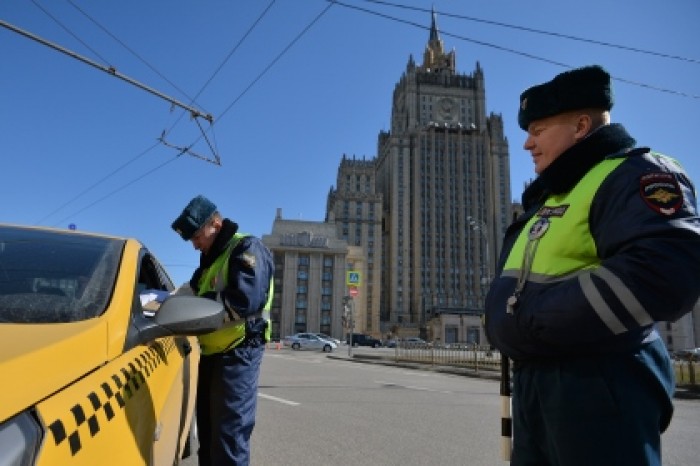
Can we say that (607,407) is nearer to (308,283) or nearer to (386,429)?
(386,429)

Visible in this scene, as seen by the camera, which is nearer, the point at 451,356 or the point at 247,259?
the point at 247,259

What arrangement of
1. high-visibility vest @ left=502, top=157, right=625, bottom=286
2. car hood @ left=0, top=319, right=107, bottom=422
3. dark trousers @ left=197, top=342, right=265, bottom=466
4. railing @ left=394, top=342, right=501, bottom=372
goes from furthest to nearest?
railing @ left=394, top=342, right=501, bottom=372, dark trousers @ left=197, top=342, right=265, bottom=466, high-visibility vest @ left=502, top=157, right=625, bottom=286, car hood @ left=0, top=319, right=107, bottom=422

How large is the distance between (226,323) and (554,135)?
1971 millimetres

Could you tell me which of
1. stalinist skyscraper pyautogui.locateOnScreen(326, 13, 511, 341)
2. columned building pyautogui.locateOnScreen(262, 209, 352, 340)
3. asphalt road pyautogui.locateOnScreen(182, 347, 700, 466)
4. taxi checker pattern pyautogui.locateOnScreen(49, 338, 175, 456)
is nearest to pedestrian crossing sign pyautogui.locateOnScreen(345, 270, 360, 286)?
asphalt road pyautogui.locateOnScreen(182, 347, 700, 466)

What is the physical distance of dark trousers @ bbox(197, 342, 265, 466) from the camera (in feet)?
8.89

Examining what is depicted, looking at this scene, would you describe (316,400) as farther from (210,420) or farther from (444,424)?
(210,420)

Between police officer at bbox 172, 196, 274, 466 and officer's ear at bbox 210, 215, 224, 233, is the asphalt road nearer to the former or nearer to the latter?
police officer at bbox 172, 196, 274, 466

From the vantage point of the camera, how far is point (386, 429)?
5617 mm

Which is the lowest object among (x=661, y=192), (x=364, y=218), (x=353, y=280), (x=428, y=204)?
(x=661, y=192)

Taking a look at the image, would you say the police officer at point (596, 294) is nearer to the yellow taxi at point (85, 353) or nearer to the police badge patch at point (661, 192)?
the police badge patch at point (661, 192)

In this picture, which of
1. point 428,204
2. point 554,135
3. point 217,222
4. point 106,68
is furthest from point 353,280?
point 428,204

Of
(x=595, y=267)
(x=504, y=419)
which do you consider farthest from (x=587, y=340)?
(x=504, y=419)

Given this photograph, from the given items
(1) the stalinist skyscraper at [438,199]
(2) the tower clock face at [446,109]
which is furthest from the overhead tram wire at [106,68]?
(2) the tower clock face at [446,109]

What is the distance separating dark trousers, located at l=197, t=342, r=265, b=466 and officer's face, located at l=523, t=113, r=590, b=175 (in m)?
1.96
